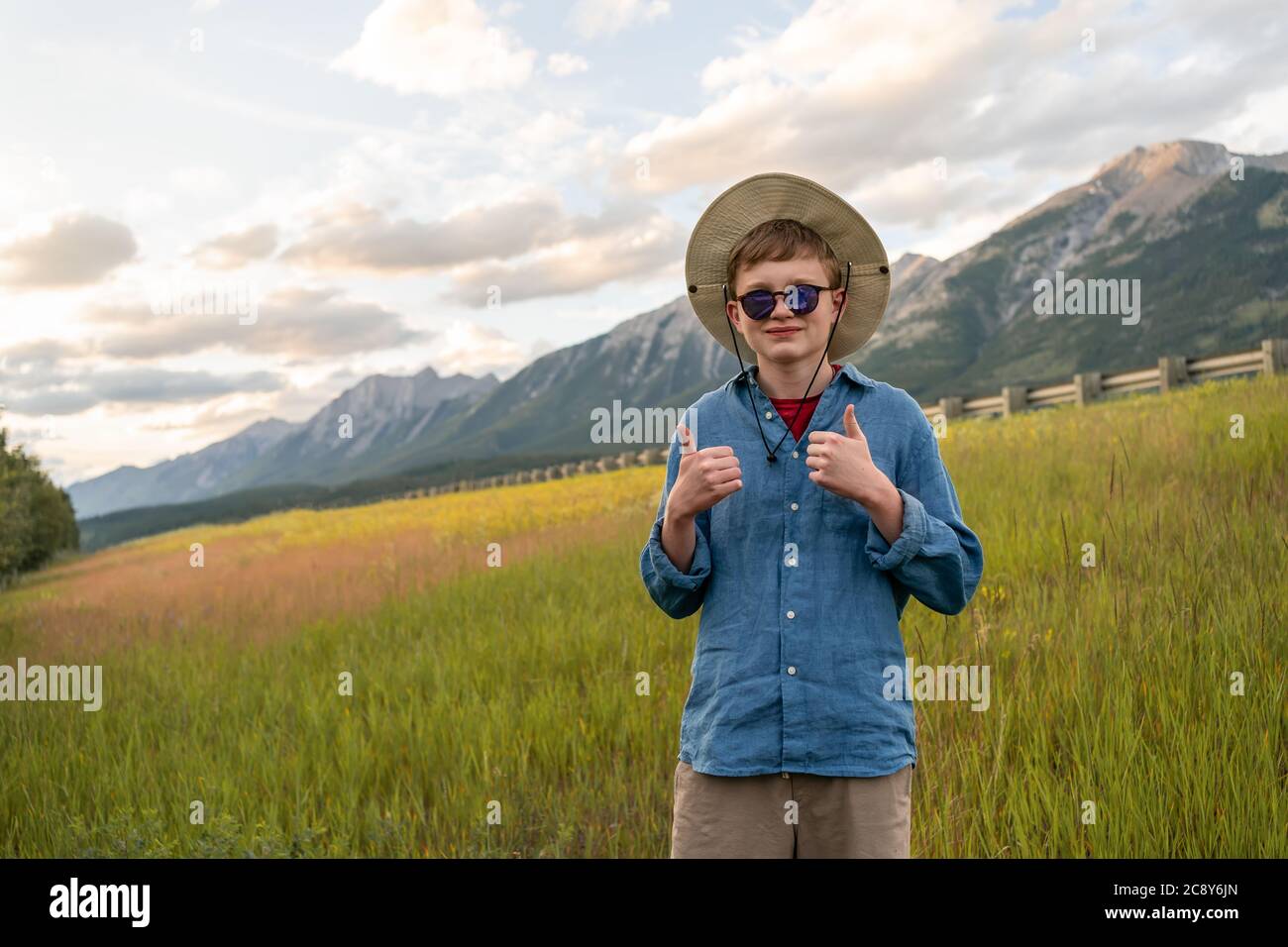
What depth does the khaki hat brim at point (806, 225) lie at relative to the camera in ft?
8.22

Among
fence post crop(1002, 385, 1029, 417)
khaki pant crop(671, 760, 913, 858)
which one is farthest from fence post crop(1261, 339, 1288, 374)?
khaki pant crop(671, 760, 913, 858)

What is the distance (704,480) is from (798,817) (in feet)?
2.89

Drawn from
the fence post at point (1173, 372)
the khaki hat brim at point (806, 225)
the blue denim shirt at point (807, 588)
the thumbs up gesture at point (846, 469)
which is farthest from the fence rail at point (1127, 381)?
the thumbs up gesture at point (846, 469)

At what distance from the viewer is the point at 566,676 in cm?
591

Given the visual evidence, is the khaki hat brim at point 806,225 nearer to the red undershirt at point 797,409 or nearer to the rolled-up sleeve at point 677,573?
the red undershirt at point 797,409

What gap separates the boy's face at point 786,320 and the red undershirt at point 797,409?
11cm

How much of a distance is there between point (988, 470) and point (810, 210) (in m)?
7.99

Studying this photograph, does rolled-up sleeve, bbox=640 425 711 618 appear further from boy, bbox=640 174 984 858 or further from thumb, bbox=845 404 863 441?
thumb, bbox=845 404 863 441

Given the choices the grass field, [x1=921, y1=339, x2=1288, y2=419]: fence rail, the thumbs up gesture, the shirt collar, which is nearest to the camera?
the thumbs up gesture

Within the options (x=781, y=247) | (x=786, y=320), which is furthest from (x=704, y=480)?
(x=781, y=247)

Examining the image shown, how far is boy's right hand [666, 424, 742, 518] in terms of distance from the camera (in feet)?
7.02

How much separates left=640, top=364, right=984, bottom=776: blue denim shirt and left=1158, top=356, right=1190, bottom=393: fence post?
2131 cm

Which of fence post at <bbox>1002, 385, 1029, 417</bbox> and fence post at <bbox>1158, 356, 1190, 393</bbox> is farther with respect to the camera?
fence post at <bbox>1002, 385, 1029, 417</bbox>

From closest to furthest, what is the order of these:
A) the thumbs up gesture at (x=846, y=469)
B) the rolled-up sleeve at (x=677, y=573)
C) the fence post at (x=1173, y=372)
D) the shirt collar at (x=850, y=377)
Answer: the thumbs up gesture at (x=846, y=469) → the rolled-up sleeve at (x=677, y=573) → the shirt collar at (x=850, y=377) → the fence post at (x=1173, y=372)
